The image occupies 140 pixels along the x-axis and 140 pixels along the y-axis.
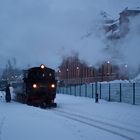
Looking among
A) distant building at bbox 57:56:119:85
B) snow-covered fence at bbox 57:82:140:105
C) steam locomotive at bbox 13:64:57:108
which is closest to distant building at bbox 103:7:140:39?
distant building at bbox 57:56:119:85

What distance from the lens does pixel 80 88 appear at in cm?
5316

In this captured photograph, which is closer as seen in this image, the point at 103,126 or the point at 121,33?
the point at 103,126

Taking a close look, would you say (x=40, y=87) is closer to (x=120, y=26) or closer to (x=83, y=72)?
(x=120, y=26)

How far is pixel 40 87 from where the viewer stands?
34.3m

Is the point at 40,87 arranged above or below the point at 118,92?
above

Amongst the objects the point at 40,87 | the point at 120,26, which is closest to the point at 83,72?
the point at 120,26

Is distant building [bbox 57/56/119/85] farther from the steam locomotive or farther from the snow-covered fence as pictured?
the steam locomotive

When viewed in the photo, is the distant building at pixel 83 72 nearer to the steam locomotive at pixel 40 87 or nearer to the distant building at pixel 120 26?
the distant building at pixel 120 26

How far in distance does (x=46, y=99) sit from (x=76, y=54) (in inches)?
1139

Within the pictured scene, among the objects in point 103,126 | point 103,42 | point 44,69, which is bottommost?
point 103,126

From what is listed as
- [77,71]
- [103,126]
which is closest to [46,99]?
[103,126]

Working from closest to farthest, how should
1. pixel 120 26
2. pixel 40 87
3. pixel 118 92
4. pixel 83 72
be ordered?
pixel 40 87 → pixel 118 92 → pixel 120 26 → pixel 83 72

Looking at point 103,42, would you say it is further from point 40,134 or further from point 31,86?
point 40,134

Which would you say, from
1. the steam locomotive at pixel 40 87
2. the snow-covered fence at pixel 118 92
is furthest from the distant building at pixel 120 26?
the steam locomotive at pixel 40 87
